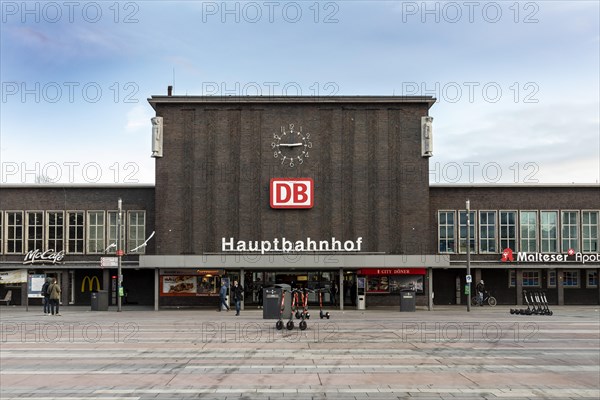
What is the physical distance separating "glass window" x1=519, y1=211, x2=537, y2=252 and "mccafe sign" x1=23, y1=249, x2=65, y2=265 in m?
31.7

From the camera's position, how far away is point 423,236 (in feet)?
140

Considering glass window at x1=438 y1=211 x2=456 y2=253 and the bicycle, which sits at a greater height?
glass window at x1=438 y1=211 x2=456 y2=253

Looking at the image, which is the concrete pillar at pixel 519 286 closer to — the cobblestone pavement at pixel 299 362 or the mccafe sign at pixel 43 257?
the cobblestone pavement at pixel 299 362

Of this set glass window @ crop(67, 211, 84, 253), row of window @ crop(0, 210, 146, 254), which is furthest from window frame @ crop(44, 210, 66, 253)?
Result: glass window @ crop(67, 211, 84, 253)

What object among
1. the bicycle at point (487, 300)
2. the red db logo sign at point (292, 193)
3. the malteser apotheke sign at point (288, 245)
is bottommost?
the bicycle at point (487, 300)

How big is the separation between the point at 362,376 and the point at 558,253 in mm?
35427

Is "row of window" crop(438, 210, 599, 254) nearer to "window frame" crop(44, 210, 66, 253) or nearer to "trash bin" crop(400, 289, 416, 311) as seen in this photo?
"trash bin" crop(400, 289, 416, 311)

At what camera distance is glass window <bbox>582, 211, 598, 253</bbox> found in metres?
46.0

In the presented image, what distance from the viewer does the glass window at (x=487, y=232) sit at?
151 ft

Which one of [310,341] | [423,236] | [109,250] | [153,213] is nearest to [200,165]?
[153,213]

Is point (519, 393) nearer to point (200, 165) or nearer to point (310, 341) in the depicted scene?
point (310, 341)

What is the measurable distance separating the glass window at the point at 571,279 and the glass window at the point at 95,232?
3248 cm

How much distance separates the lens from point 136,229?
1805 inches

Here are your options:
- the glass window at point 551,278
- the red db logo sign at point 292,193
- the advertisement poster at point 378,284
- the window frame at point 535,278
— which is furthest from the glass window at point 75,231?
the glass window at point 551,278
